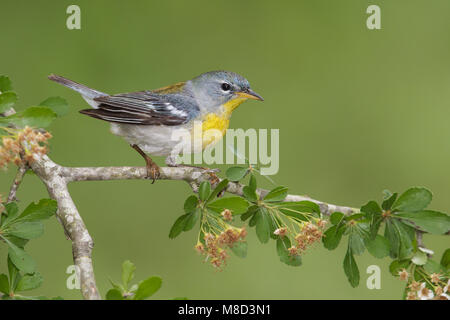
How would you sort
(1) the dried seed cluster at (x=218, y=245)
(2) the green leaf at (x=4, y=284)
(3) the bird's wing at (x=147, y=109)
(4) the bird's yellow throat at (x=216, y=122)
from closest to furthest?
(2) the green leaf at (x=4, y=284), (1) the dried seed cluster at (x=218, y=245), (3) the bird's wing at (x=147, y=109), (4) the bird's yellow throat at (x=216, y=122)

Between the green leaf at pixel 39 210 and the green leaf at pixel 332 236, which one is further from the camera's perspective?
the green leaf at pixel 332 236

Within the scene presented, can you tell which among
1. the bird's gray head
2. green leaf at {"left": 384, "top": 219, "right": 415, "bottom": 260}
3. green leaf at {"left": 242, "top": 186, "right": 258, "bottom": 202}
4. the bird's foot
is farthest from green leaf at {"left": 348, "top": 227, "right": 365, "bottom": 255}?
the bird's gray head

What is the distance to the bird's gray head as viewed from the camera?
378cm

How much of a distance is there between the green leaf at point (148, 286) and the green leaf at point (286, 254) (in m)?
0.90

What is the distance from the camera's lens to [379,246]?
2.71 meters

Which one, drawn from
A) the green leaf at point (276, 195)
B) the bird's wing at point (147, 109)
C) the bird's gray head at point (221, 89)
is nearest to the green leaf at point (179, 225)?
the green leaf at point (276, 195)

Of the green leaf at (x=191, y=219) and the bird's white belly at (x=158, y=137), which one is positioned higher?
the bird's white belly at (x=158, y=137)

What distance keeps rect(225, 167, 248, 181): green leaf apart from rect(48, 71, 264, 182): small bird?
2.34 feet

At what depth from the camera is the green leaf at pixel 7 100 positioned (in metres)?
2.37

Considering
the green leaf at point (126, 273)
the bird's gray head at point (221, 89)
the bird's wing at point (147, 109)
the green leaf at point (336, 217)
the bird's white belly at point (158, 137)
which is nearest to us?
the green leaf at point (126, 273)

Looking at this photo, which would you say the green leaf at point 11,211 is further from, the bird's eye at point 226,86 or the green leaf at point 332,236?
the bird's eye at point 226,86

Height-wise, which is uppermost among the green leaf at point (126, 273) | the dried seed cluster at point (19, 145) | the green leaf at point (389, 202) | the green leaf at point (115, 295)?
the dried seed cluster at point (19, 145)

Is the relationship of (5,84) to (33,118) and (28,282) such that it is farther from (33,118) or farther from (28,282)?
(28,282)

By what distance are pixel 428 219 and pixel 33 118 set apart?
1815 millimetres
